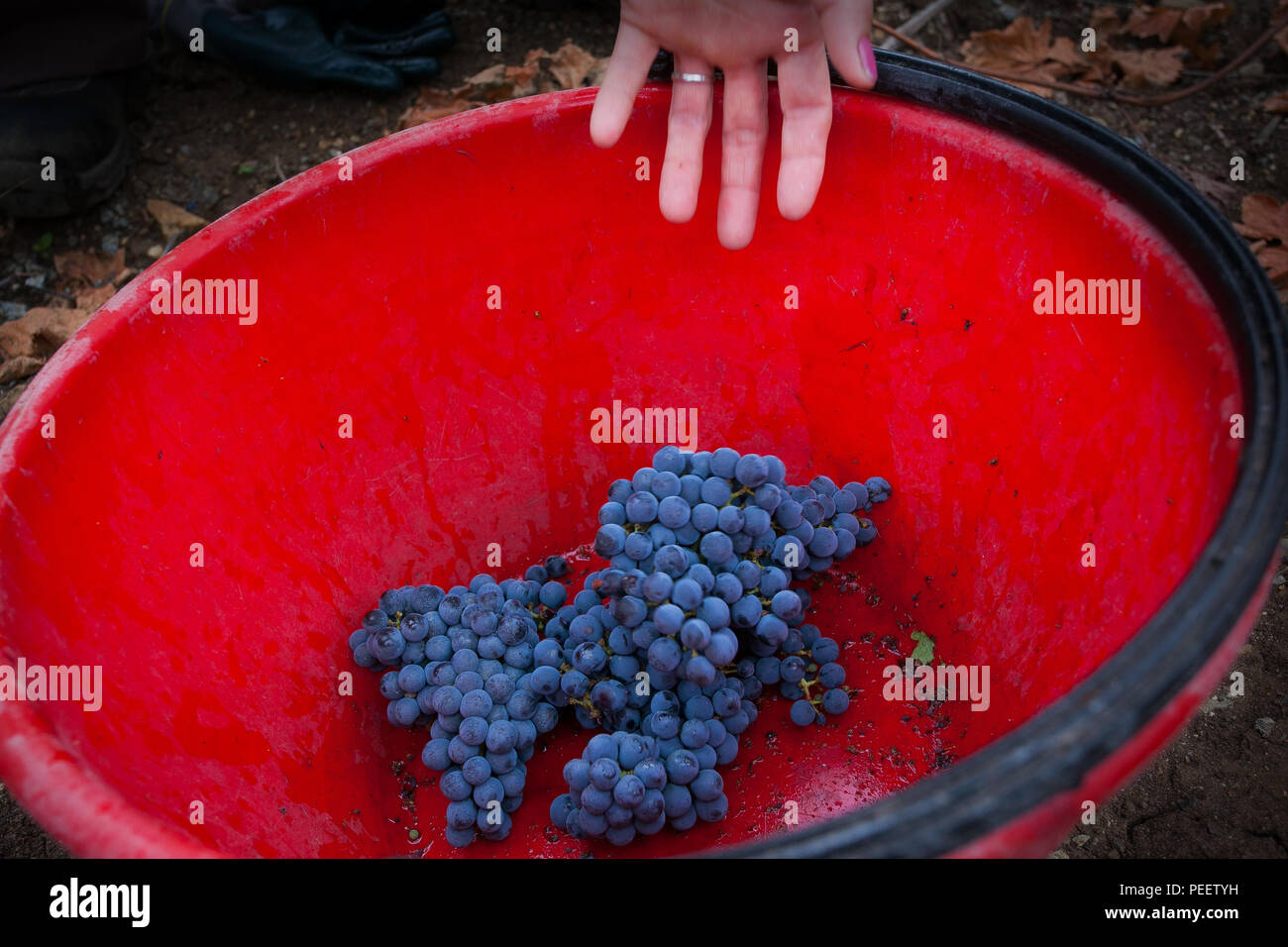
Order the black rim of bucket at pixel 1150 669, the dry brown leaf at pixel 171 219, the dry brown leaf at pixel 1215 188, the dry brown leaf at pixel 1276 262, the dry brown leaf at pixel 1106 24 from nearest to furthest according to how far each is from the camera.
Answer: the black rim of bucket at pixel 1150 669 → the dry brown leaf at pixel 1276 262 → the dry brown leaf at pixel 1215 188 → the dry brown leaf at pixel 171 219 → the dry brown leaf at pixel 1106 24

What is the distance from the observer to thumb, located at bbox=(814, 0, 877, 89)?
1085mm

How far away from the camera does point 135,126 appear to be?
2477 millimetres

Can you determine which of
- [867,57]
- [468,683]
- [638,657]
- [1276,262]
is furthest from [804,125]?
[1276,262]

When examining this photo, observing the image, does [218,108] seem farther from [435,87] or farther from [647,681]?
[647,681]

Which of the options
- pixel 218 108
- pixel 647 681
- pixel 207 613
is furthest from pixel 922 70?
pixel 218 108

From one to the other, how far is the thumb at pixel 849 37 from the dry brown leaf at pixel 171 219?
5.92ft

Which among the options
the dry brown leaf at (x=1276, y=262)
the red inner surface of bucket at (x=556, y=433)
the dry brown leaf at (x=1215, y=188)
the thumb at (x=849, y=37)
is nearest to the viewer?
the red inner surface of bucket at (x=556, y=433)

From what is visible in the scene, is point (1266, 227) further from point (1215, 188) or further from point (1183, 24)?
point (1183, 24)

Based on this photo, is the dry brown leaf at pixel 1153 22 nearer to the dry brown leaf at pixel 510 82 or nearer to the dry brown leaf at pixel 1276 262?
the dry brown leaf at pixel 1276 262

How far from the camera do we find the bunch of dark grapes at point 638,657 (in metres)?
1.10

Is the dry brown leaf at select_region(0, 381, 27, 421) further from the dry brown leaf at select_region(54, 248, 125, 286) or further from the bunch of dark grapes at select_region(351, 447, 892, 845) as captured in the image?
the bunch of dark grapes at select_region(351, 447, 892, 845)

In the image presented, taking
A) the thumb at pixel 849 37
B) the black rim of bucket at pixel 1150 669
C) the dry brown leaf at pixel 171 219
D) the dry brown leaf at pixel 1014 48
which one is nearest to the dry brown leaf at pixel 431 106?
the dry brown leaf at pixel 171 219

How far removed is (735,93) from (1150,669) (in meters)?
0.92

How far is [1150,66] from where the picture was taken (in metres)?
2.39
